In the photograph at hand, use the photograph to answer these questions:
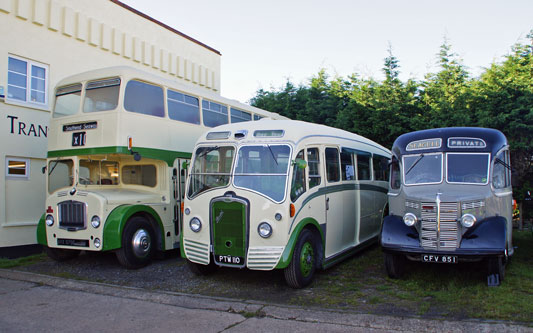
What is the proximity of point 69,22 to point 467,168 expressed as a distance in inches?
444

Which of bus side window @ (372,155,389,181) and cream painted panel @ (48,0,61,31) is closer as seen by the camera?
bus side window @ (372,155,389,181)

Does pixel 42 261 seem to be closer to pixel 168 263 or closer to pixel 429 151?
pixel 168 263

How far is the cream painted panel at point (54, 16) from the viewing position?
38.9 feet

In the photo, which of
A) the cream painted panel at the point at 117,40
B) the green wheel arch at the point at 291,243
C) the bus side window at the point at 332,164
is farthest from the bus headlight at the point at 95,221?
the cream painted panel at the point at 117,40

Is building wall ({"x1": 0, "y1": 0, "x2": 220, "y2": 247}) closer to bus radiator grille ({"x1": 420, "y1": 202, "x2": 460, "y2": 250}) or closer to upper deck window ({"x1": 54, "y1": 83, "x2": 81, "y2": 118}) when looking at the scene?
upper deck window ({"x1": 54, "y1": 83, "x2": 81, "y2": 118})

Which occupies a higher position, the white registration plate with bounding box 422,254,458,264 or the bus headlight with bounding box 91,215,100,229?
the bus headlight with bounding box 91,215,100,229

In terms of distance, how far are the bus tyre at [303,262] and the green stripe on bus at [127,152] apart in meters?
4.12

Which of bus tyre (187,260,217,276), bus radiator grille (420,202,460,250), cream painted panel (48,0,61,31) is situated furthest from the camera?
cream painted panel (48,0,61,31)

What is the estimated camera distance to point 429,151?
7.74m

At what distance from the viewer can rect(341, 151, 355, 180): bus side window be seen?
8970mm

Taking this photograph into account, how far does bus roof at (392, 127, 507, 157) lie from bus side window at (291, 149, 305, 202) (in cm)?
215

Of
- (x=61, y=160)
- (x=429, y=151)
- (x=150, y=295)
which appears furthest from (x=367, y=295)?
(x=61, y=160)

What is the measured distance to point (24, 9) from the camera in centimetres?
1118

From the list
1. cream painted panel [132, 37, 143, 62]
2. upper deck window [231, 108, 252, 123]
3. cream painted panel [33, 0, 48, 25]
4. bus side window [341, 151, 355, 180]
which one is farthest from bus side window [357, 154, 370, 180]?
cream painted panel [33, 0, 48, 25]
